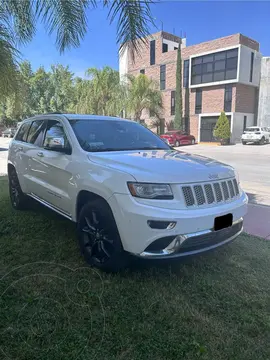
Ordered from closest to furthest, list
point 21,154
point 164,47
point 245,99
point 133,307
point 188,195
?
point 133,307
point 188,195
point 21,154
point 245,99
point 164,47

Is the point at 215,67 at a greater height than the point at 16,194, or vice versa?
the point at 215,67

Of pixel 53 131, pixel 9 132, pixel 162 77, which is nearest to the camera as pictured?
pixel 53 131

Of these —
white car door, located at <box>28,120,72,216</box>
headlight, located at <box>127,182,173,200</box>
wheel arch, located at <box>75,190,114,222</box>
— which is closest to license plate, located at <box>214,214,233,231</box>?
headlight, located at <box>127,182,173,200</box>

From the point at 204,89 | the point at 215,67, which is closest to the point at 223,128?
the point at 204,89

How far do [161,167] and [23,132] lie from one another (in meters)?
3.56

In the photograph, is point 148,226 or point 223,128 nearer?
point 148,226

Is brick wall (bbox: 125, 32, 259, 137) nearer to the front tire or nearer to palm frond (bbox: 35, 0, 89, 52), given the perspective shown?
palm frond (bbox: 35, 0, 89, 52)

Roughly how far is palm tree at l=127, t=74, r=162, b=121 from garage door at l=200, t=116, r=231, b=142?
5.52 meters

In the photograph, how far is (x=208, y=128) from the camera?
101ft

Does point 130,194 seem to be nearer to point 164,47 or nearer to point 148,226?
point 148,226

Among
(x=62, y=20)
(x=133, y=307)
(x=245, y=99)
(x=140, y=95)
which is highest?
(x=140, y=95)

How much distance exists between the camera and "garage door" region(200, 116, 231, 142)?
30.3 meters

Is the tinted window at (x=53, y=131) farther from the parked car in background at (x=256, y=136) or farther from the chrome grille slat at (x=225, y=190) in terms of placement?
the parked car in background at (x=256, y=136)

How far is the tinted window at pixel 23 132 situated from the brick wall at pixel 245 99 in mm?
26448
